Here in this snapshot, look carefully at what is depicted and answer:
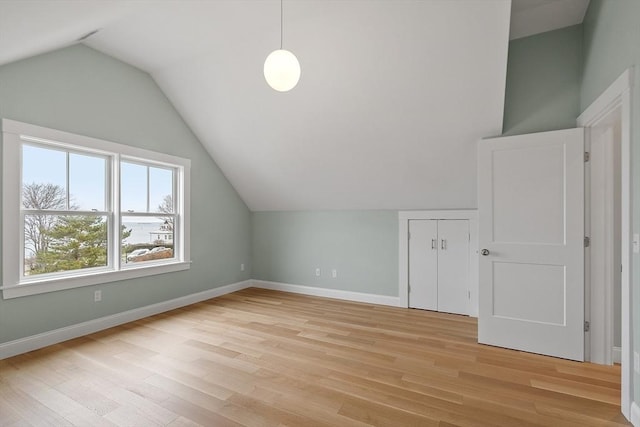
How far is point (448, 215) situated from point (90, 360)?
421 cm

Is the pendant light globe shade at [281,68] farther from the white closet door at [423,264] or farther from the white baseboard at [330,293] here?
the white baseboard at [330,293]

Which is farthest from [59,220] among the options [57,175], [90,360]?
[90,360]

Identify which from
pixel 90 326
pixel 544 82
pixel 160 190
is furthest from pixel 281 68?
pixel 90 326

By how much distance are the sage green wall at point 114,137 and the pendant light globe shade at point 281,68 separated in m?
2.47

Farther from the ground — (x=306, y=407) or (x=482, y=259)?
(x=482, y=259)

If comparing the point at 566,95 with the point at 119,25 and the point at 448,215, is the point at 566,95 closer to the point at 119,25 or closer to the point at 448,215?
the point at 448,215

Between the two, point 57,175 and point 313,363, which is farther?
point 57,175

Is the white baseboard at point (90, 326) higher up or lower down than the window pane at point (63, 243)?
lower down

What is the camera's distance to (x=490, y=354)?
9.08ft

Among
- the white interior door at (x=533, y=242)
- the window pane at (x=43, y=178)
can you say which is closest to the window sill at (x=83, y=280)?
the window pane at (x=43, y=178)

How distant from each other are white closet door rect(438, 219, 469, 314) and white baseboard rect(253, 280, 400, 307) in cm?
68

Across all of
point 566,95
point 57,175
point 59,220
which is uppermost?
point 566,95

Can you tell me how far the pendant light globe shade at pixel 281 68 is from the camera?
207cm

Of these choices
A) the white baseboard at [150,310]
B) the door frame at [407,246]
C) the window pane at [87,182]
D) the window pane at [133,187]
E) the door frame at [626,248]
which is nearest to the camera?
the door frame at [626,248]
